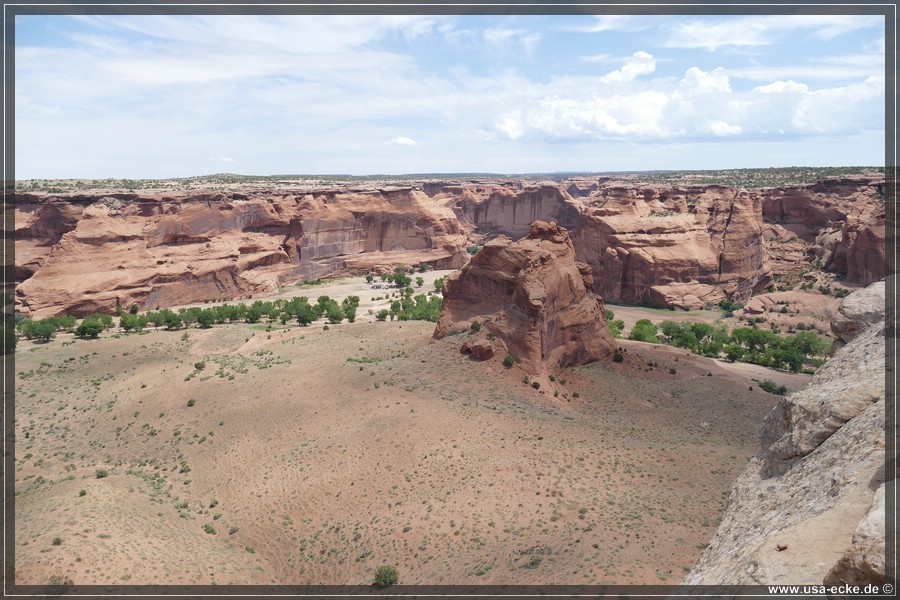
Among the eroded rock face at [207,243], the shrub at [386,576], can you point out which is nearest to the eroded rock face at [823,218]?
the eroded rock face at [207,243]

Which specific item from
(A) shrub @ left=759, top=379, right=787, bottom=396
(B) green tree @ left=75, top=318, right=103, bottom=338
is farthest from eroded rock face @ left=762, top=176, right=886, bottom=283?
(B) green tree @ left=75, top=318, right=103, bottom=338

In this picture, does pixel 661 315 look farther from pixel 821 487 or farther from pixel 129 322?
pixel 821 487

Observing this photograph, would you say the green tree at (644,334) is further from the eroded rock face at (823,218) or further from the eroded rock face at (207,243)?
the eroded rock face at (207,243)

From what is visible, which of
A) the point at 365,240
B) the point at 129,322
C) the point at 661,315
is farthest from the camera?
the point at 365,240

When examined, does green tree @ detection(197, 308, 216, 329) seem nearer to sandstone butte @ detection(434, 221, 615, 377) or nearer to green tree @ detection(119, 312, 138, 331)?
green tree @ detection(119, 312, 138, 331)

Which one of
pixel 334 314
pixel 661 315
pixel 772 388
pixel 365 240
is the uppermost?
pixel 365 240

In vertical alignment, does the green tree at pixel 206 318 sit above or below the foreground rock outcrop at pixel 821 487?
below

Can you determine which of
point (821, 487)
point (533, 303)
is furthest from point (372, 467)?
point (821, 487)

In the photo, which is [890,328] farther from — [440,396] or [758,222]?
[758,222]
